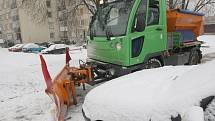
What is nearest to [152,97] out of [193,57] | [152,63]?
[152,63]

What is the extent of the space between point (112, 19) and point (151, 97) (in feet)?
13.8

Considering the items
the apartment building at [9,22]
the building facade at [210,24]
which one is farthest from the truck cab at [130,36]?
the building facade at [210,24]

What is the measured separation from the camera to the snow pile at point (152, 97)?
273 centimetres

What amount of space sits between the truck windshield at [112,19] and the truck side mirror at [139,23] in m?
0.24

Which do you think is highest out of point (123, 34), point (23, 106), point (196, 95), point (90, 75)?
point (123, 34)

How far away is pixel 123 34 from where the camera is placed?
6.25 meters

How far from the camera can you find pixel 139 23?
6281 millimetres

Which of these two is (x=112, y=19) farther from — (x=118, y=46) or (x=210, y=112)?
(x=210, y=112)

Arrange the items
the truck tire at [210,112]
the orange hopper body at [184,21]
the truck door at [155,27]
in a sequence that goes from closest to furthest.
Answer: the truck tire at [210,112] → the truck door at [155,27] → the orange hopper body at [184,21]

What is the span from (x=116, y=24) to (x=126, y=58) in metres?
0.98

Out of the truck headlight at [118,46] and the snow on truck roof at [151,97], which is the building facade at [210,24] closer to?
the truck headlight at [118,46]

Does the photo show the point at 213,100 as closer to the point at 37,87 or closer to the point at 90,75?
the point at 90,75

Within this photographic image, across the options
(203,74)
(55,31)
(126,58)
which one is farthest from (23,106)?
(55,31)

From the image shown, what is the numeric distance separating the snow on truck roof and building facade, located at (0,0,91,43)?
45.1m
